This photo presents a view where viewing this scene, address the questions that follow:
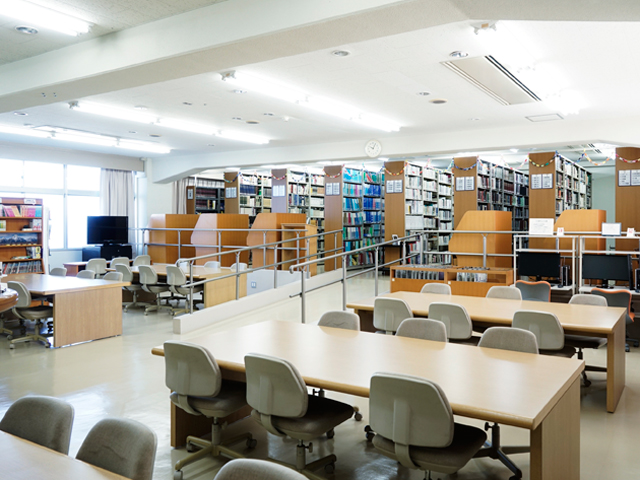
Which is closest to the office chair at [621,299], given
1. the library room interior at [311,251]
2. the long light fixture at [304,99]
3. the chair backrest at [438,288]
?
the library room interior at [311,251]

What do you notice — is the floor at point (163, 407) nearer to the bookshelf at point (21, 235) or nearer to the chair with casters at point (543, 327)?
the chair with casters at point (543, 327)

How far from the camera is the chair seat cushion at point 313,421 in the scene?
2.60 meters

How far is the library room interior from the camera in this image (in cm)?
251

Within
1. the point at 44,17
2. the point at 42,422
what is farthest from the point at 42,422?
the point at 44,17

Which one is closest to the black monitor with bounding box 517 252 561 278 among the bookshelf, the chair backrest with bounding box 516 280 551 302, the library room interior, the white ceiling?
the library room interior

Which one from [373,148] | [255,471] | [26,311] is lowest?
[26,311]

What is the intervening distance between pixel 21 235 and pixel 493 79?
7.77m

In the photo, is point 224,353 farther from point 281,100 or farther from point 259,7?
point 281,100

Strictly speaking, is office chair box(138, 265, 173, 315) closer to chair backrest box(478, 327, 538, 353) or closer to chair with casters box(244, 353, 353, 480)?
chair with casters box(244, 353, 353, 480)

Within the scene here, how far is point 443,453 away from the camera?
→ 7.48ft

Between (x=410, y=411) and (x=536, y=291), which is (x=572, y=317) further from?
(x=410, y=411)

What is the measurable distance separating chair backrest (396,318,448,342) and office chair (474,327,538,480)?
11.8 inches

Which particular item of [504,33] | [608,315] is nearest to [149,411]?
[608,315]

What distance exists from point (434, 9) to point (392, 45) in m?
1.65
